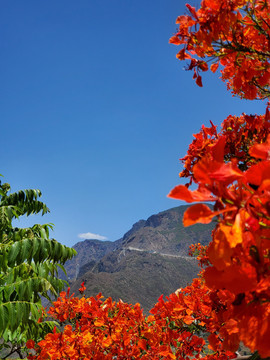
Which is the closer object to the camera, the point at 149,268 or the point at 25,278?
the point at 25,278

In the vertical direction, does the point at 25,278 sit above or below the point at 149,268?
below

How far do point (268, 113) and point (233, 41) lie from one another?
63 cm

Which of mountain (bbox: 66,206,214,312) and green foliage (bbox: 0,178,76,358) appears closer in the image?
green foliage (bbox: 0,178,76,358)

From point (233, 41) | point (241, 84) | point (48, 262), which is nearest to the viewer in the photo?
point (233, 41)

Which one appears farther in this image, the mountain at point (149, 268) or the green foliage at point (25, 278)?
the mountain at point (149, 268)

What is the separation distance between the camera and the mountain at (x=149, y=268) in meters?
53.4

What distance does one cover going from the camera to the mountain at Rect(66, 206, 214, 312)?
2101 inches

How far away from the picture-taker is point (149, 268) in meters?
71.8

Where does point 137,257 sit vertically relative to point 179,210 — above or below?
below

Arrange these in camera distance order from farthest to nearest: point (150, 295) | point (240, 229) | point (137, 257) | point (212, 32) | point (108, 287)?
1. point (137, 257)
2. point (150, 295)
3. point (108, 287)
4. point (212, 32)
5. point (240, 229)

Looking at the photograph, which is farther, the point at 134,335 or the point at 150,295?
the point at 150,295

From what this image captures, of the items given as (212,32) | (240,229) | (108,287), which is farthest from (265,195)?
(108,287)

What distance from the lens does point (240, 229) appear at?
59cm

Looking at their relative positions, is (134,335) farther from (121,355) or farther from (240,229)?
(240,229)
